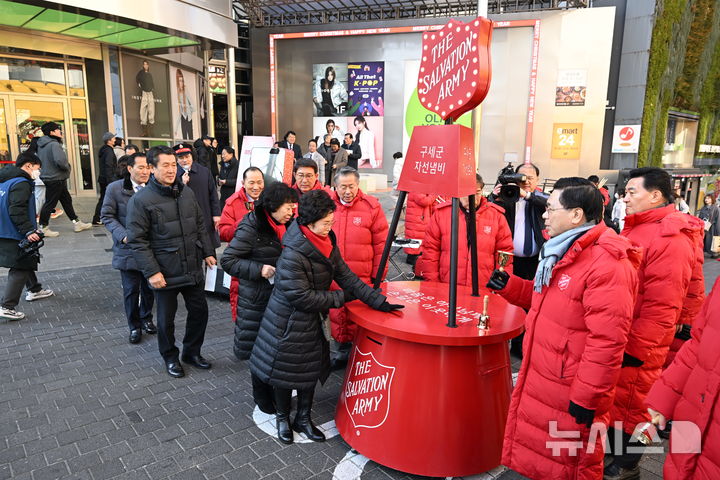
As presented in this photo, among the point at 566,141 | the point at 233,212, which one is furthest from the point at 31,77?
the point at 566,141

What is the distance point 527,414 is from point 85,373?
382 centimetres

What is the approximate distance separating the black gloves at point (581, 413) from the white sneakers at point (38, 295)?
643 centimetres

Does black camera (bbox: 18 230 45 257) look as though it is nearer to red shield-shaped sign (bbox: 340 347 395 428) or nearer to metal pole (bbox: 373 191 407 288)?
metal pole (bbox: 373 191 407 288)

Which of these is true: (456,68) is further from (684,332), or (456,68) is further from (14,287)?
(14,287)

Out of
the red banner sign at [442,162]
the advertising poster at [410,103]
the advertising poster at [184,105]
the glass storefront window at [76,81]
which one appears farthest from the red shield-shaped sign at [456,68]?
the advertising poster at [410,103]

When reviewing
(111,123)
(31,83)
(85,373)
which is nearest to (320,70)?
(111,123)

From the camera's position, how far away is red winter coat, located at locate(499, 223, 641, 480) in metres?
2.21

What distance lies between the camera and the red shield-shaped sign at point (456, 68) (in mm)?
2961

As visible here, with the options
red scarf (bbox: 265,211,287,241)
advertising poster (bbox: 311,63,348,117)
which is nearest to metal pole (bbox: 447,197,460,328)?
red scarf (bbox: 265,211,287,241)

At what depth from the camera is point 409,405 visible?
2961 millimetres

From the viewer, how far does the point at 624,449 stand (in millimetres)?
2934

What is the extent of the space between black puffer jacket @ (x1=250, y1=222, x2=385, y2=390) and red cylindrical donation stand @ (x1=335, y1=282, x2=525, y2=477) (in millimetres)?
312

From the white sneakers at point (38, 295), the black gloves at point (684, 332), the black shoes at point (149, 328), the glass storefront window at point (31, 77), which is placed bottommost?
the black shoes at point (149, 328)

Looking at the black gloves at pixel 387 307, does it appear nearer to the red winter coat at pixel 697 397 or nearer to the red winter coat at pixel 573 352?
the red winter coat at pixel 573 352
